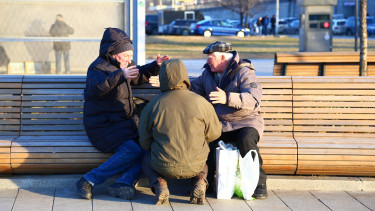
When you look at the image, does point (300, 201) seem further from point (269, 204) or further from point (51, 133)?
point (51, 133)

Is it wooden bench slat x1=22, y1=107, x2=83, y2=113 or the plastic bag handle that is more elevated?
wooden bench slat x1=22, y1=107, x2=83, y2=113

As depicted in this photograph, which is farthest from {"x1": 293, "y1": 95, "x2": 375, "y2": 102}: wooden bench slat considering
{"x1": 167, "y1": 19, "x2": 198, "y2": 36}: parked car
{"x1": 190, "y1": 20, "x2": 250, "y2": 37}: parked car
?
{"x1": 167, "y1": 19, "x2": 198, "y2": 36}: parked car

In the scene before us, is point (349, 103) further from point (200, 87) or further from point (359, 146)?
point (200, 87)

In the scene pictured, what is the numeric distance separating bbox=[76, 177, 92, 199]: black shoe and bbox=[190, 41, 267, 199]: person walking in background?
1.04 metres

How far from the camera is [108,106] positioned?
5910 millimetres

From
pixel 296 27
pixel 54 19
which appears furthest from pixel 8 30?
pixel 296 27

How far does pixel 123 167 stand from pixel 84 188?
1.33 ft

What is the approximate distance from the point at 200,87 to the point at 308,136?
114 centimetres

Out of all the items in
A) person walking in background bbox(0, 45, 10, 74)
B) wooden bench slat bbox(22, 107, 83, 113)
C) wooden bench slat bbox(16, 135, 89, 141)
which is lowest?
wooden bench slat bbox(16, 135, 89, 141)

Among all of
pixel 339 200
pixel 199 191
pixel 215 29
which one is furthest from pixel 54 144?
pixel 215 29

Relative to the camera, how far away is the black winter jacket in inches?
227

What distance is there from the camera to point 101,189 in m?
5.86

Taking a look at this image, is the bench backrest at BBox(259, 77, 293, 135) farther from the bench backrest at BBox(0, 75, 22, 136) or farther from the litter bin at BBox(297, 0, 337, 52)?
the litter bin at BBox(297, 0, 337, 52)

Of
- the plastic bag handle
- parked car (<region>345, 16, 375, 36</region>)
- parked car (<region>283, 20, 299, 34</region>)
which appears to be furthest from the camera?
parked car (<region>283, 20, 299, 34</region>)
